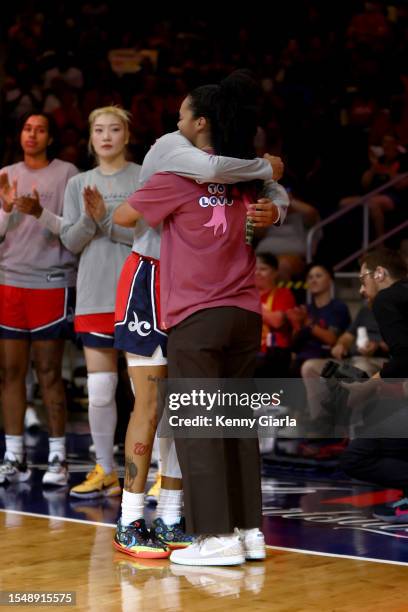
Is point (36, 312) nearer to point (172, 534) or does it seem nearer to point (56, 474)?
point (56, 474)

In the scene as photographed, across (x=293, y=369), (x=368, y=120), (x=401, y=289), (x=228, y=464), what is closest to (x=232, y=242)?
(x=228, y=464)

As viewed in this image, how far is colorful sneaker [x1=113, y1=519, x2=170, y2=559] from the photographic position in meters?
4.43

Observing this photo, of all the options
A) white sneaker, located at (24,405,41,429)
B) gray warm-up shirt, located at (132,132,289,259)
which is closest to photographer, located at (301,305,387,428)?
white sneaker, located at (24,405,41,429)

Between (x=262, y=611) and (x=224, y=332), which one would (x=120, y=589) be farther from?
(x=224, y=332)

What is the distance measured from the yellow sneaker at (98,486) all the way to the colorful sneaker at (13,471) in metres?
0.50

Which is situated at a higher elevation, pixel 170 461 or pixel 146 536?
pixel 170 461

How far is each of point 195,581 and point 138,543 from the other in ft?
1.56

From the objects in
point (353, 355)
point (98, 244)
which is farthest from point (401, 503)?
point (353, 355)

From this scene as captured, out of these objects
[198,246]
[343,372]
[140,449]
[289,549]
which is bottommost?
[289,549]

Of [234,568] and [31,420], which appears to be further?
[31,420]

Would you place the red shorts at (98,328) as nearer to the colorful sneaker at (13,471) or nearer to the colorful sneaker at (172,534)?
the colorful sneaker at (13,471)

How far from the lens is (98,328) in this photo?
18.6 ft

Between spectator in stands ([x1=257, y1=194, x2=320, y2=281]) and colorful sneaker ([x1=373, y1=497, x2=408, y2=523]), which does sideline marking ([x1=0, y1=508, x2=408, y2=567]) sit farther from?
spectator in stands ([x1=257, y1=194, x2=320, y2=281])

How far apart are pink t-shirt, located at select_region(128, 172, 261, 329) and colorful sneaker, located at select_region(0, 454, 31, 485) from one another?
2.21 meters
